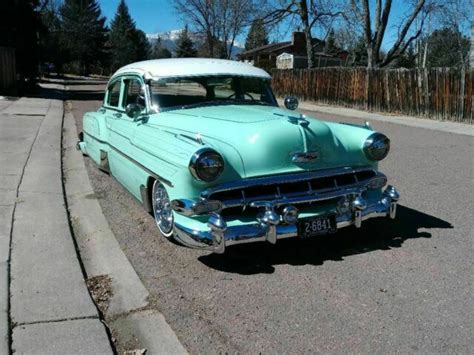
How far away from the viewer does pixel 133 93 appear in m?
6.04

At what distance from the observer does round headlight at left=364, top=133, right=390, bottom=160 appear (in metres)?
A: 4.74

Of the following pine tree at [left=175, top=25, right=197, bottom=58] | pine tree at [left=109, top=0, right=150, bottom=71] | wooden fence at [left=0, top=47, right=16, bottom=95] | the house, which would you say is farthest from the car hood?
pine tree at [left=175, top=25, right=197, bottom=58]

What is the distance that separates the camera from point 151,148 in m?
4.80

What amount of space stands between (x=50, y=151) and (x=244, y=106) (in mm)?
5160

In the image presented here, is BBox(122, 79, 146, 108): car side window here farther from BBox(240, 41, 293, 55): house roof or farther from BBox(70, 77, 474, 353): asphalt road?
BBox(240, 41, 293, 55): house roof

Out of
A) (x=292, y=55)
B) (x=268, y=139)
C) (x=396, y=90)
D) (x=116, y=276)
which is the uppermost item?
(x=292, y=55)

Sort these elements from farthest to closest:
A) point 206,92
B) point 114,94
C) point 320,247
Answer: point 114,94 → point 206,92 → point 320,247

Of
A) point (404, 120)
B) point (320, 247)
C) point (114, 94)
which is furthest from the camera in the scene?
point (404, 120)

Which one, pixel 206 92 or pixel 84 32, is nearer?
pixel 206 92

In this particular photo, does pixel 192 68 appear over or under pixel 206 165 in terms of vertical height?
over

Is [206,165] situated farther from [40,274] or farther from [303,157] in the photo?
[40,274]

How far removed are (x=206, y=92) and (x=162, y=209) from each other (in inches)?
65.6

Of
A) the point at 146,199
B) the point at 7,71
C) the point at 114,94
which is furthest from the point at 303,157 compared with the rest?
the point at 7,71

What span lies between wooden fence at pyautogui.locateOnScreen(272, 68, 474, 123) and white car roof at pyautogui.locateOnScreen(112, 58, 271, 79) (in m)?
11.3
